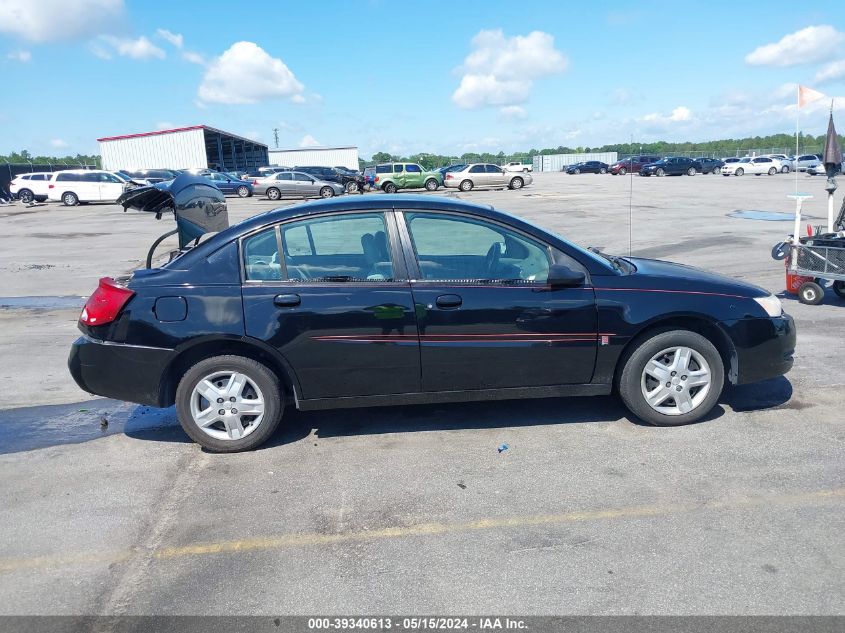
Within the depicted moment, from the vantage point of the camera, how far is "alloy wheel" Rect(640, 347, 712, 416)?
15.6 feet

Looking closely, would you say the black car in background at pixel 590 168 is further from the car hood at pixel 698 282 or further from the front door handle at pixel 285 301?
the front door handle at pixel 285 301

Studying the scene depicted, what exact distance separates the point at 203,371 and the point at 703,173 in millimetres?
60204

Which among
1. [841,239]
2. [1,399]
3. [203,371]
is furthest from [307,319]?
[841,239]

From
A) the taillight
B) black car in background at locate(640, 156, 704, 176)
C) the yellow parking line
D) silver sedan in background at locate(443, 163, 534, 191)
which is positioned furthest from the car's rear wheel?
black car in background at locate(640, 156, 704, 176)

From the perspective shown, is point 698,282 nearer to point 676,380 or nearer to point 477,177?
point 676,380

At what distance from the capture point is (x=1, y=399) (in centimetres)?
594

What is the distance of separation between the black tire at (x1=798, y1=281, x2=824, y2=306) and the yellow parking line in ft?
17.4

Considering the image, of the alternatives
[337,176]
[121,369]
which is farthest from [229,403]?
[337,176]

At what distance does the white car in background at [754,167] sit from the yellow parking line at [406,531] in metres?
55.7

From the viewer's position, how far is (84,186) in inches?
1446

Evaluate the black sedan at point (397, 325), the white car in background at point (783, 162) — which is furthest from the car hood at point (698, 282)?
the white car in background at point (783, 162)

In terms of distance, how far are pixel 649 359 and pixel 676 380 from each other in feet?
0.81

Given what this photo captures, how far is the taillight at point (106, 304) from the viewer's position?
15.0ft

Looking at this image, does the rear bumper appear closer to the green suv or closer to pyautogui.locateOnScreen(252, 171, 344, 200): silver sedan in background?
pyautogui.locateOnScreen(252, 171, 344, 200): silver sedan in background
